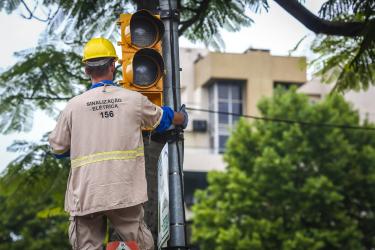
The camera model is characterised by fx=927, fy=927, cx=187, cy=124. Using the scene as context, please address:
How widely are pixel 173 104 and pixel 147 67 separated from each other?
1.22ft

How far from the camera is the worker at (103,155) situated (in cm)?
616

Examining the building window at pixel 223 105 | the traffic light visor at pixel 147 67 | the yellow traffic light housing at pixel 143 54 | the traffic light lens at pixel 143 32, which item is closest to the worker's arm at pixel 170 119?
the yellow traffic light housing at pixel 143 54

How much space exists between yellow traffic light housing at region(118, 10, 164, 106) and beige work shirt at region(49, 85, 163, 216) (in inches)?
25.6

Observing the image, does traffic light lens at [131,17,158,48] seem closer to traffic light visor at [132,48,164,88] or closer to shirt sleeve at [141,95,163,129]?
traffic light visor at [132,48,164,88]

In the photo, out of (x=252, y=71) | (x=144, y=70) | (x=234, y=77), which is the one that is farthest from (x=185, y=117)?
(x=252, y=71)

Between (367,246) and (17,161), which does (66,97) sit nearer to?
(17,161)

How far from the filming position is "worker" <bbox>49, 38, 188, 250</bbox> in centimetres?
616

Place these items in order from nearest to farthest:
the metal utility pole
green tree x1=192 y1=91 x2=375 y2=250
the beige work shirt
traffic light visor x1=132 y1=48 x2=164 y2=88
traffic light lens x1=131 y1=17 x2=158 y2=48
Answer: the beige work shirt
the metal utility pole
traffic light visor x1=132 y1=48 x2=164 y2=88
traffic light lens x1=131 y1=17 x2=158 y2=48
green tree x1=192 y1=91 x2=375 y2=250

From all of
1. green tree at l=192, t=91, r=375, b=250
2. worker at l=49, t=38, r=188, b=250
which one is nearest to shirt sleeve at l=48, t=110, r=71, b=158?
worker at l=49, t=38, r=188, b=250

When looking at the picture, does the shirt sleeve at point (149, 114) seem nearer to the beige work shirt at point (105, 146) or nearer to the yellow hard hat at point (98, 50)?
the beige work shirt at point (105, 146)

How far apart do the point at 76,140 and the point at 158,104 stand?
0.96 meters

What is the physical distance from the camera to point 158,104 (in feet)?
23.3

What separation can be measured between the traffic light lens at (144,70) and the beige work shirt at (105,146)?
65 cm

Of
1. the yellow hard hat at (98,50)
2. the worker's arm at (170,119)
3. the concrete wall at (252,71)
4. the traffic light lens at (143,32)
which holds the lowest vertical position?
the worker's arm at (170,119)
